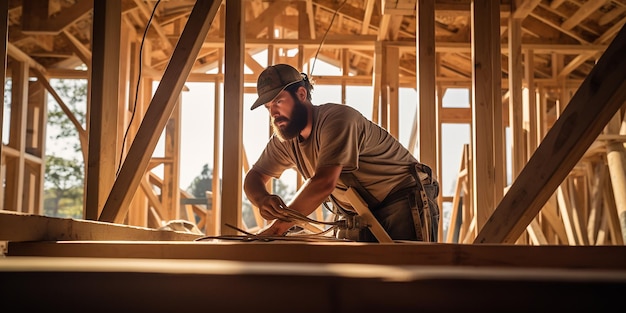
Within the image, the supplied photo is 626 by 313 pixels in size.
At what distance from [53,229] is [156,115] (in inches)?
30.7

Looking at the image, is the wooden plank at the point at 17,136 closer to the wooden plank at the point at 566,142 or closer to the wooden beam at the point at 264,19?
the wooden beam at the point at 264,19

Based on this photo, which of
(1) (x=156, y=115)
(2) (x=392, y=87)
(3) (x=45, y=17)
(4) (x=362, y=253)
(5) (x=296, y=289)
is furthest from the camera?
(2) (x=392, y=87)

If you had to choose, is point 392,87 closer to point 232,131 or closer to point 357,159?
point 357,159

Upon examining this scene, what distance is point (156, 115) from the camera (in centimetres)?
213

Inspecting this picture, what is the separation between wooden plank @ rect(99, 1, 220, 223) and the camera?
204 cm

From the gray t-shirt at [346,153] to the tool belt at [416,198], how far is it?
0.03 metres

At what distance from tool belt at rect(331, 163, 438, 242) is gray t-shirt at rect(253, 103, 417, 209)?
26 mm

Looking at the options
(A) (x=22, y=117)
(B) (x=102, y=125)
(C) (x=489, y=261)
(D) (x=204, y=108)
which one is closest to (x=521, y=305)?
(C) (x=489, y=261)

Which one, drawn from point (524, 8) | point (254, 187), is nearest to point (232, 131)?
point (254, 187)

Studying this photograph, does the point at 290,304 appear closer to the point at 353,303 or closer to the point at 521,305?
the point at 353,303

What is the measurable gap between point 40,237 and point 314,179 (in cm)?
135

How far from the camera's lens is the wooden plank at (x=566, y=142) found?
1.43 meters

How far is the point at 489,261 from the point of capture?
1.07 m

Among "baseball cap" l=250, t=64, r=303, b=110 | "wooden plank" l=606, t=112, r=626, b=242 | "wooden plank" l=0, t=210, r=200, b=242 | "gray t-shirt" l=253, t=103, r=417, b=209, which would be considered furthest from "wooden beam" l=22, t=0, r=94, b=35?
"wooden plank" l=606, t=112, r=626, b=242
